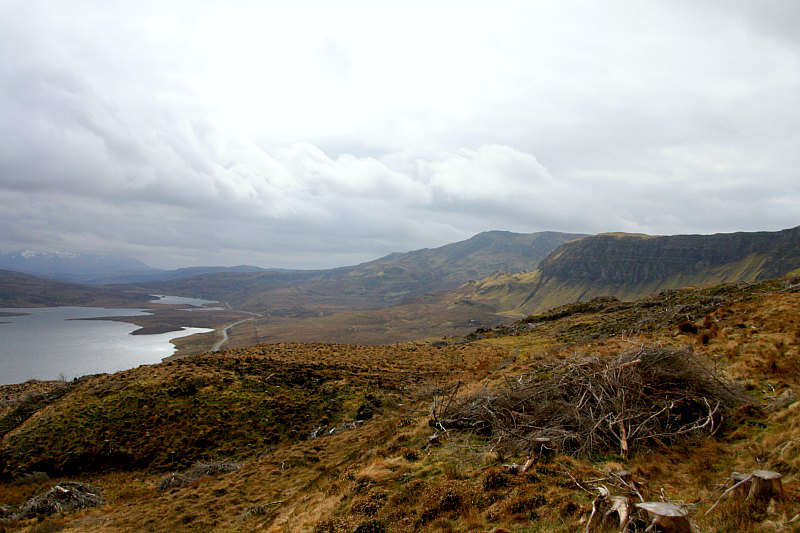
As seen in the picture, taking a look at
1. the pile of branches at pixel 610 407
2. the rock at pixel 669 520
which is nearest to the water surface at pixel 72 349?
the pile of branches at pixel 610 407

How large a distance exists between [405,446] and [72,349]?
159 meters

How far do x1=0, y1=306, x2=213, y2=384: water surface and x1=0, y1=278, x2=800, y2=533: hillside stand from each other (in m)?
64.0

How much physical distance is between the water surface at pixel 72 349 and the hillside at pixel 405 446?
210ft

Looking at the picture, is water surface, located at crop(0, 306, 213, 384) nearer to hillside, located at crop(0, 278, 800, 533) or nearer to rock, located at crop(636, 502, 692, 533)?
hillside, located at crop(0, 278, 800, 533)

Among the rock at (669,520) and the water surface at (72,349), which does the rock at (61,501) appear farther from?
the water surface at (72,349)

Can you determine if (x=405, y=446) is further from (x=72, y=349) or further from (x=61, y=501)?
(x=72, y=349)

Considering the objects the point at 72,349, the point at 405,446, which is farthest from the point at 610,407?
the point at 72,349

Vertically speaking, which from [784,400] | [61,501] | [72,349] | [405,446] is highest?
[784,400]

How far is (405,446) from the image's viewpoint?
42.5ft

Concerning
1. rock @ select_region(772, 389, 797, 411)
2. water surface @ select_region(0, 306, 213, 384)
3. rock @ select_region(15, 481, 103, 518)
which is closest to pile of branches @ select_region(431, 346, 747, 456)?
rock @ select_region(772, 389, 797, 411)

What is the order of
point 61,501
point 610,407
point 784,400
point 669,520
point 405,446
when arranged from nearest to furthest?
point 669,520
point 784,400
point 610,407
point 405,446
point 61,501

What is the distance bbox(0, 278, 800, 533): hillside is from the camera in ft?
26.0

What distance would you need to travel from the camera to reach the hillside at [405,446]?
793cm

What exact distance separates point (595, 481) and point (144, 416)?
25.8m
